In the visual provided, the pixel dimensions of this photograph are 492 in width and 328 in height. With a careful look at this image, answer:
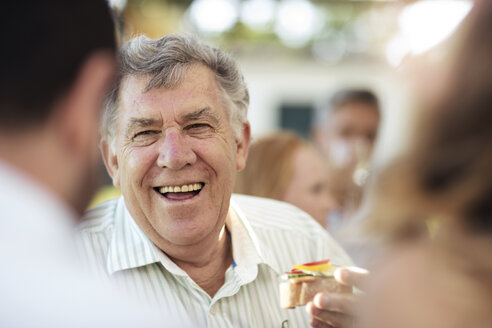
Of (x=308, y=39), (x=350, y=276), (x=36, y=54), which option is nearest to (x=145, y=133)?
(x=36, y=54)

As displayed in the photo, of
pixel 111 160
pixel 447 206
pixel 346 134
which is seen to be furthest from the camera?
pixel 346 134

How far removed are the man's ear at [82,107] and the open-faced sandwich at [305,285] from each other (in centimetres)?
73

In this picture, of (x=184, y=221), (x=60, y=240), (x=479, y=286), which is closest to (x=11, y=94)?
(x=60, y=240)

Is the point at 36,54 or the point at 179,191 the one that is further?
the point at 179,191

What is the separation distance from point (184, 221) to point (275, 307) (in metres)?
0.38

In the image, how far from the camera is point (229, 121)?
5.25 ft

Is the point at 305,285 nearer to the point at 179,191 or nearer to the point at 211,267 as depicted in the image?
the point at 211,267

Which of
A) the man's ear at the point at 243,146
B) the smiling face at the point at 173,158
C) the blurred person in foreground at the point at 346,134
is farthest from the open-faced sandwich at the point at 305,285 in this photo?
the blurred person in foreground at the point at 346,134

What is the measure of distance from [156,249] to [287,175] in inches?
45.0

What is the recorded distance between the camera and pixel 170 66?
142 centimetres

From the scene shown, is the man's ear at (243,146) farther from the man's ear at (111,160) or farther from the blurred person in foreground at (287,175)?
the blurred person in foreground at (287,175)

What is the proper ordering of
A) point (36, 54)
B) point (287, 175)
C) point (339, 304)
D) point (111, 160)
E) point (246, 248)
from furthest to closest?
point (287, 175) < point (246, 248) < point (111, 160) < point (339, 304) < point (36, 54)

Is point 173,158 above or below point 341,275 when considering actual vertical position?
above

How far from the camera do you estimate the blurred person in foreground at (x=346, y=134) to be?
10.6 ft
